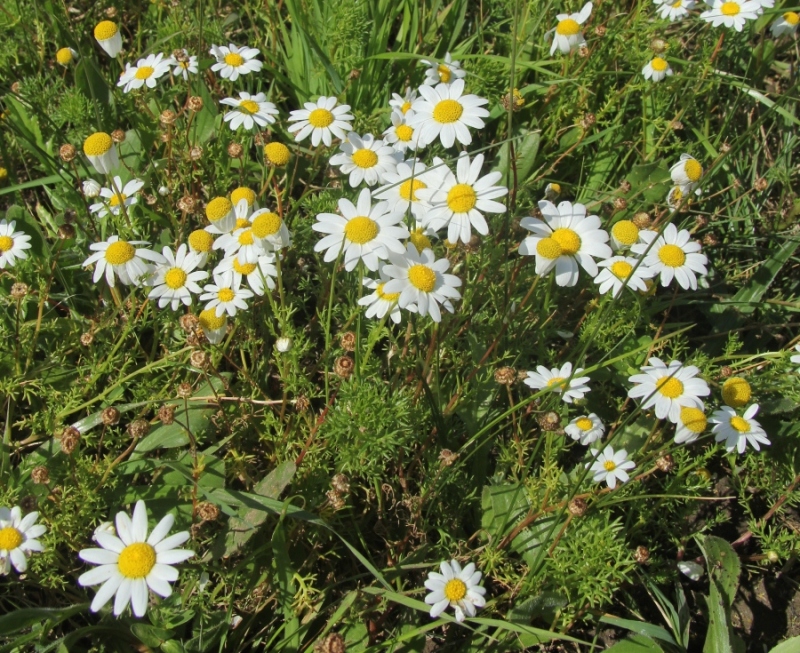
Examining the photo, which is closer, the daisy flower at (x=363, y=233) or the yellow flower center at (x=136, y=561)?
the yellow flower center at (x=136, y=561)

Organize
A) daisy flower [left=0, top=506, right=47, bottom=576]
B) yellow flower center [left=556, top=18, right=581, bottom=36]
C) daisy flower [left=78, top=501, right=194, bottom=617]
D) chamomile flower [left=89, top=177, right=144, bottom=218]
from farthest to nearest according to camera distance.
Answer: yellow flower center [left=556, top=18, right=581, bottom=36], chamomile flower [left=89, top=177, right=144, bottom=218], daisy flower [left=0, top=506, right=47, bottom=576], daisy flower [left=78, top=501, right=194, bottom=617]

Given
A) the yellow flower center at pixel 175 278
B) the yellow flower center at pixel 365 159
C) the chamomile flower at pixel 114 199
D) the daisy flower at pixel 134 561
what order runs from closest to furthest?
the daisy flower at pixel 134 561 → the yellow flower center at pixel 175 278 → the yellow flower center at pixel 365 159 → the chamomile flower at pixel 114 199

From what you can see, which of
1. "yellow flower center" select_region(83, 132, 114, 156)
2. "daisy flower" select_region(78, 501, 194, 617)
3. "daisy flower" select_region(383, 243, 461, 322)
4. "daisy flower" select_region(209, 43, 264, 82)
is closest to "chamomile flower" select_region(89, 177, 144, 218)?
"yellow flower center" select_region(83, 132, 114, 156)

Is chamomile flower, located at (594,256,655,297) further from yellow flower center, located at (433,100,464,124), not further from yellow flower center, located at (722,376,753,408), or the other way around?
yellow flower center, located at (433,100,464,124)

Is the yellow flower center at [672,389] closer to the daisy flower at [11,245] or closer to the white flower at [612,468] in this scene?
the white flower at [612,468]

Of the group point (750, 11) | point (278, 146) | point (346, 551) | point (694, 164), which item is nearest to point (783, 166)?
point (750, 11)

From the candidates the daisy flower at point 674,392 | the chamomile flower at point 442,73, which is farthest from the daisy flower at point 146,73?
the daisy flower at point 674,392

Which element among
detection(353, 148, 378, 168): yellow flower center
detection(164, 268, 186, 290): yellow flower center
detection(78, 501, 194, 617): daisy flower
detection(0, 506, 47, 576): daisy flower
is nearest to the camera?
detection(78, 501, 194, 617): daisy flower
